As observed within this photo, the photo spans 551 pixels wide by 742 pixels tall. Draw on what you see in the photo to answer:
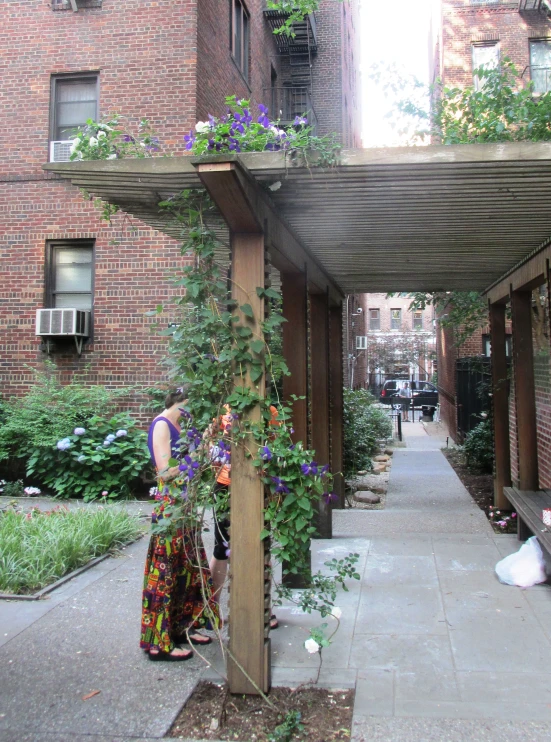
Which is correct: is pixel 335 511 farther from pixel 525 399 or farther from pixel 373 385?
pixel 373 385

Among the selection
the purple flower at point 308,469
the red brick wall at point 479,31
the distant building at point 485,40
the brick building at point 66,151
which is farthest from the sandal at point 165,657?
the red brick wall at point 479,31

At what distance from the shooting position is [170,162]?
367cm

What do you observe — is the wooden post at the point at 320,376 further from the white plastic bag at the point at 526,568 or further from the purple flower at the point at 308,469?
the purple flower at the point at 308,469

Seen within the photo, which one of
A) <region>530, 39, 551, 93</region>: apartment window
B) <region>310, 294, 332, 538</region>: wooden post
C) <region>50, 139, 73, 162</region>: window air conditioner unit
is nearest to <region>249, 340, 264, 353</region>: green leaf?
<region>310, 294, 332, 538</region>: wooden post

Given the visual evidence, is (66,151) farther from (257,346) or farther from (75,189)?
(257,346)

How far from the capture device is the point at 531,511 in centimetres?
612

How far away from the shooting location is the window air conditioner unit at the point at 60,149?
1078 cm

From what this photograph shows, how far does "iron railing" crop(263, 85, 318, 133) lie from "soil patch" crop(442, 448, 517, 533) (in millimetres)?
8961

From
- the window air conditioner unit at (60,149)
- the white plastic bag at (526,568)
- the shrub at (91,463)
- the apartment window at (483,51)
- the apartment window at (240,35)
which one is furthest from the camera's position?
the apartment window at (483,51)

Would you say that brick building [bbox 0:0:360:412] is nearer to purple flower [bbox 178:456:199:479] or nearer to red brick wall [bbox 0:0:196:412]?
red brick wall [bbox 0:0:196:412]

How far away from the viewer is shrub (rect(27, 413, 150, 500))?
9109 millimetres

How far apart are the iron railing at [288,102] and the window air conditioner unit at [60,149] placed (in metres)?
6.78

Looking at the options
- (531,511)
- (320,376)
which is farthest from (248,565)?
(320,376)

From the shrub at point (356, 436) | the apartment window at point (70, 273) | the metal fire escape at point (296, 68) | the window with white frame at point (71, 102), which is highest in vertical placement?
the metal fire escape at point (296, 68)
